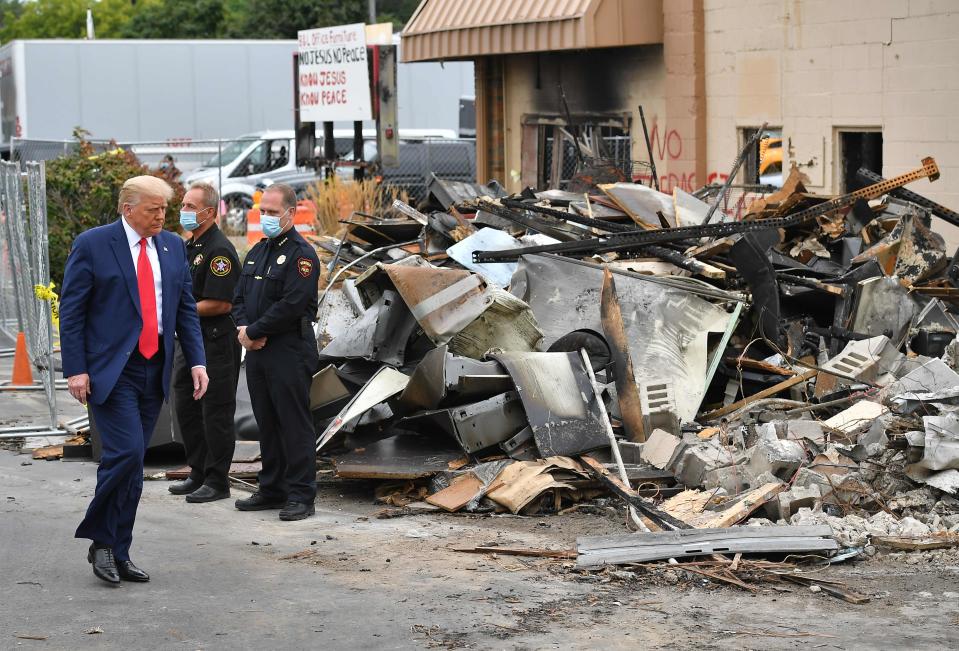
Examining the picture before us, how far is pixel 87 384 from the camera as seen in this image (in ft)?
17.6

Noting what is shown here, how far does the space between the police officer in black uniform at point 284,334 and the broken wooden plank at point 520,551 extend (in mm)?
1195

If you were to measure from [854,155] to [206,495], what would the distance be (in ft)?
30.5

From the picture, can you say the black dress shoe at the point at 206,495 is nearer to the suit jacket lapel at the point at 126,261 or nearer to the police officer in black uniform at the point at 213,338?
the police officer in black uniform at the point at 213,338

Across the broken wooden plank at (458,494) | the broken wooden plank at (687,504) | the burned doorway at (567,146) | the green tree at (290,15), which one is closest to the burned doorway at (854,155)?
the burned doorway at (567,146)

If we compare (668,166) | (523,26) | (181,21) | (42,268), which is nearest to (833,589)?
(42,268)

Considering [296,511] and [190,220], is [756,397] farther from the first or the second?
[190,220]

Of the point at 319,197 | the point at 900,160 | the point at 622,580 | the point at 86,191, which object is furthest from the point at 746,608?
the point at 319,197

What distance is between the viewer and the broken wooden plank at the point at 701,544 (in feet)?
18.7

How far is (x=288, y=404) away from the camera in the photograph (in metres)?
6.76

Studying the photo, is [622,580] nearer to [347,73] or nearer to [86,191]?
[86,191]

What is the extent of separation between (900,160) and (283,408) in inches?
338

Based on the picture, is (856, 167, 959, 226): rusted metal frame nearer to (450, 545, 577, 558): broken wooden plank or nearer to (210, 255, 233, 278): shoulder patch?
(450, 545, 577, 558): broken wooden plank

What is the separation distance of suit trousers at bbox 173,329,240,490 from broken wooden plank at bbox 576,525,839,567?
2407mm

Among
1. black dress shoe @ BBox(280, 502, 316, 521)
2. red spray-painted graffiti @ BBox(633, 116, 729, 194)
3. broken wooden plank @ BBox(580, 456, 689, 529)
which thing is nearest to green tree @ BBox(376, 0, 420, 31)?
red spray-painted graffiti @ BBox(633, 116, 729, 194)
